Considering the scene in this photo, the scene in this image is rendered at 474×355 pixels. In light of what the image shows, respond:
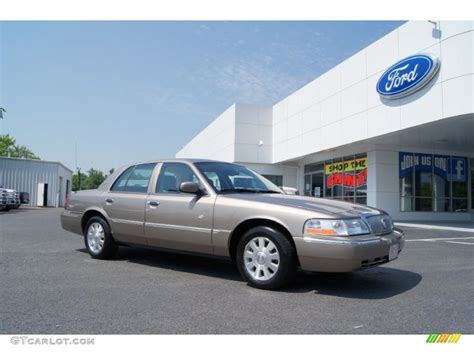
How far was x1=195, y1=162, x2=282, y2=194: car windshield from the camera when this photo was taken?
531 centimetres

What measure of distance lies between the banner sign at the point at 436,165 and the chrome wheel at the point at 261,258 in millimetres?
16570

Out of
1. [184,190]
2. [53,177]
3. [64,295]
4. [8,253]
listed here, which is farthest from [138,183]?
[53,177]

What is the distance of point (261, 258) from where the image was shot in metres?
4.49

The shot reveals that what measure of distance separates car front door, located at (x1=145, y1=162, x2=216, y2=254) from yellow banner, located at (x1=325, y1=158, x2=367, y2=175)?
51.3 feet

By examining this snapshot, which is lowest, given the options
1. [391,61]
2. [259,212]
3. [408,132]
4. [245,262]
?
[245,262]

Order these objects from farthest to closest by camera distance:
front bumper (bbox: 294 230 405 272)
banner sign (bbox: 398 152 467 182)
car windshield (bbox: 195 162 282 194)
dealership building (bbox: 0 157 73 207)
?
dealership building (bbox: 0 157 73 207)
banner sign (bbox: 398 152 467 182)
car windshield (bbox: 195 162 282 194)
front bumper (bbox: 294 230 405 272)

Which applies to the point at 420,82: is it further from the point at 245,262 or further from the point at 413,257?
the point at 245,262

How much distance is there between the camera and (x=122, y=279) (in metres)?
4.95

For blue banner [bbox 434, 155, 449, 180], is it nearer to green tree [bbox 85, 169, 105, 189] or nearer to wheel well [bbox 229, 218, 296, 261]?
wheel well [bbox 229, 218, 296, 261]

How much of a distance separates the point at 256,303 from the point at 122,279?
1.91m

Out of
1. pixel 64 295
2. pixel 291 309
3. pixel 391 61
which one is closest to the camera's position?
pixel 291 309

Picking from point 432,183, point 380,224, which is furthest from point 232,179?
point 432,183
